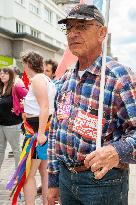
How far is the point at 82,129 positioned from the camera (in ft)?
7.06

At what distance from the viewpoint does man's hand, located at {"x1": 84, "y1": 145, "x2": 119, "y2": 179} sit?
1.79m

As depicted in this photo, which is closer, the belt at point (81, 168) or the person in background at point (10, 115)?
the belt at point (81, 168)

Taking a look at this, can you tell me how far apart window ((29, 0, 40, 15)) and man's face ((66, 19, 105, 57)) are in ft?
130

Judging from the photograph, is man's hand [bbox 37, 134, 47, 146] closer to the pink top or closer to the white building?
the pink top

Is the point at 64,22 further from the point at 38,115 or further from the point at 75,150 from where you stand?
the point at 38,115

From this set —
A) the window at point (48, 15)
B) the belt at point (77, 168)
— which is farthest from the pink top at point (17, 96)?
the window at point (48, 15)

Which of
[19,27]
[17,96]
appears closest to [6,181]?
[17,96]

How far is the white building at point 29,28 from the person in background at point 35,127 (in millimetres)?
18419

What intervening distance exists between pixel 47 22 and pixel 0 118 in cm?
4230

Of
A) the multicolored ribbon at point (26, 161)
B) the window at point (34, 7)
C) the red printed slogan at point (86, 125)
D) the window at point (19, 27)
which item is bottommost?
the multicolored ribbon at point (26, 161)

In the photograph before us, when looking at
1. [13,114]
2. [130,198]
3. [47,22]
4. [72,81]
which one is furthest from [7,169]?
[47,22]

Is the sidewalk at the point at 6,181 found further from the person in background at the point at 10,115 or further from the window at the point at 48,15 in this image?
the window at the point at 48,15

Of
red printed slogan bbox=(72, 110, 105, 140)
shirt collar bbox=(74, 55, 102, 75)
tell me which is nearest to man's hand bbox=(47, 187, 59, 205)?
red printed slogan bbox=(72, 110, 105, 140)

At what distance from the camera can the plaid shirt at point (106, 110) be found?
6.64 ft
